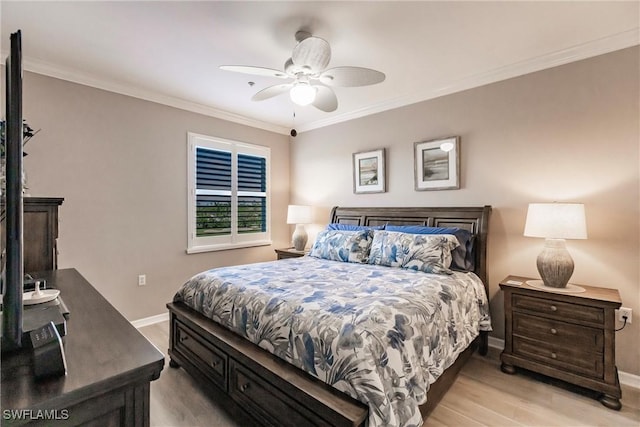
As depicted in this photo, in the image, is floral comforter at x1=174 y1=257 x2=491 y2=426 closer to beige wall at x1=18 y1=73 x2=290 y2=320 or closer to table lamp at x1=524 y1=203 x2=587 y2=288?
table lamp at x1=524 y1=203 x2=587 y2=288

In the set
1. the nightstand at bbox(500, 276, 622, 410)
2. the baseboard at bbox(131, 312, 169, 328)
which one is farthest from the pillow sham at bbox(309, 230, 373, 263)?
the baseboard at bbox(131, 312, 169, 328)

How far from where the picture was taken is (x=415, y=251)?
8.87 ft

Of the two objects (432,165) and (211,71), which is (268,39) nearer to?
(211,71)

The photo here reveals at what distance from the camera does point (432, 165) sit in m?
3.37

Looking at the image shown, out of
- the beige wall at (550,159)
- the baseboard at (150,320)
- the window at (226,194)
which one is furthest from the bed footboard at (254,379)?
the beige wall at (550,159)

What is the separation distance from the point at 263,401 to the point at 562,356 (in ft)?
7.27

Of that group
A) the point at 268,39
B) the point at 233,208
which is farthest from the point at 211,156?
the point at 268,39

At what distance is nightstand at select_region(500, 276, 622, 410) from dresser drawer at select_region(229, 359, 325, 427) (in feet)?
6.33

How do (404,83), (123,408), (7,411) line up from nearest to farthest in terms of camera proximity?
(7,411) → (123,408) → (404,83)

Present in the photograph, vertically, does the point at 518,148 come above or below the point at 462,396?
above

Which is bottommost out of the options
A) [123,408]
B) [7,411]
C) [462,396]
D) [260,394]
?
[462,396]

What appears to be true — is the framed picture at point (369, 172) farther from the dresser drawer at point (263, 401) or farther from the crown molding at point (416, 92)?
the dresser drawer at point (263, 401)

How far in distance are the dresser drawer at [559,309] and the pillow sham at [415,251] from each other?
0.60m

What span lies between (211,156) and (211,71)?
1.32 m
